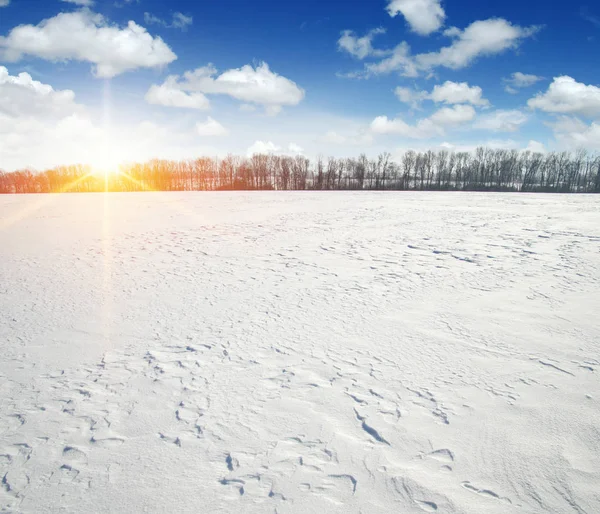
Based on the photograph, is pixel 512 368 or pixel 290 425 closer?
pixel 290 425

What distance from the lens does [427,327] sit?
183 inches

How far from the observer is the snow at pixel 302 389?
7.47 ft

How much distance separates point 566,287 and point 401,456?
5827 millimetres

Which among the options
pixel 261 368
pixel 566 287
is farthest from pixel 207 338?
pixel 566 287

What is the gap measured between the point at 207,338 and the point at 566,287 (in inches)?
269

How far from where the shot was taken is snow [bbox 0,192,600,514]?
2277 millimetres

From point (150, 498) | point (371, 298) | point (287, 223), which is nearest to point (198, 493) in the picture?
point (150, 498)

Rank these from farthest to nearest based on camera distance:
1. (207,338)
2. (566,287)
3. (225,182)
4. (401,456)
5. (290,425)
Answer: (225,182), (566,287), (207,338), (290,425), (401,456)

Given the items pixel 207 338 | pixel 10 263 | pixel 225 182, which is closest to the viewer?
pixel 207 338

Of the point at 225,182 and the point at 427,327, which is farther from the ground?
the point at 225,182

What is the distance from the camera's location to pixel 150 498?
2.22 metres

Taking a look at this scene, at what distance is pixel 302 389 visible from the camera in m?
3.33

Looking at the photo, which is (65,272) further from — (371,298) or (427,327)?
(427,327)

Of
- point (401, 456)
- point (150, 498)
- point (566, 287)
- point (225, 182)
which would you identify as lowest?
point (150, 498)
